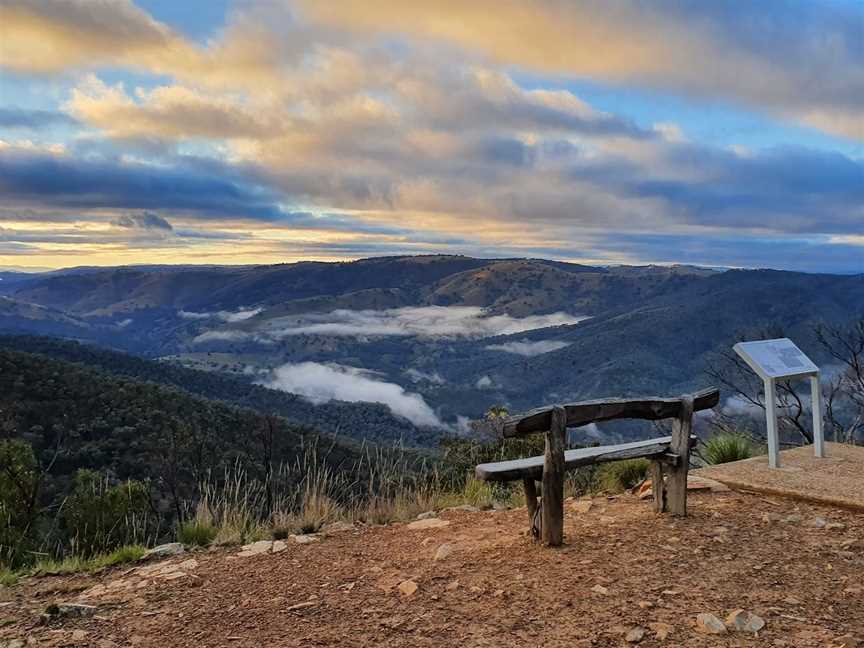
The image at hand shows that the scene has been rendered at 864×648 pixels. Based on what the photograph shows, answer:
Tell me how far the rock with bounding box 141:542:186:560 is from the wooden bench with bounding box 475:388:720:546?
7.29ft

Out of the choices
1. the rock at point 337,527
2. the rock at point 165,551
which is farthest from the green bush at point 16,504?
the rock at point 337,527

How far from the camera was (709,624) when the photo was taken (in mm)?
3213

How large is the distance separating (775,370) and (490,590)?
167 inches

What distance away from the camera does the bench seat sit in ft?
14.3

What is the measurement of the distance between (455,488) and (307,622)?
158 inches

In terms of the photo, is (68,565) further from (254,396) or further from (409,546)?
(254,396)

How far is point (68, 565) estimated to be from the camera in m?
4.58

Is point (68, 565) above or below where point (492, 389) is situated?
above

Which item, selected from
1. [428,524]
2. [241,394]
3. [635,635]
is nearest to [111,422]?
[428,524]

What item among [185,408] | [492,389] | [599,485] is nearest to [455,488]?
[599,485]

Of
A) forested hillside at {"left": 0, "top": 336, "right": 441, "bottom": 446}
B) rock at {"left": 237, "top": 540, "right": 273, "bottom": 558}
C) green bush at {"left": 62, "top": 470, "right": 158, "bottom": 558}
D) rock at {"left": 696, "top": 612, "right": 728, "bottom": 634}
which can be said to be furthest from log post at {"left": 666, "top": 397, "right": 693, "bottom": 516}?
forested hillside at {"left": 0, "top": 336, "right": 441, "bottom": 446}

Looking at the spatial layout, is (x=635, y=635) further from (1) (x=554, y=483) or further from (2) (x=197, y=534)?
(2) (x=197, y=534)

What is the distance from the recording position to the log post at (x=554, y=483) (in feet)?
14.4

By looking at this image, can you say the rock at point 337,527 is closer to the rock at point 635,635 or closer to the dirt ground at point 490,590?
A: the dirt ground at point 490,590
